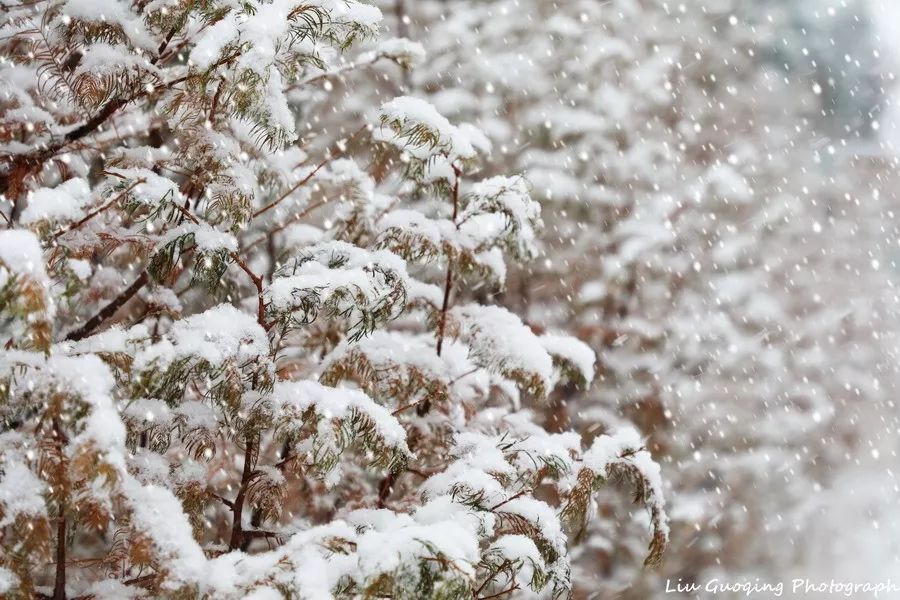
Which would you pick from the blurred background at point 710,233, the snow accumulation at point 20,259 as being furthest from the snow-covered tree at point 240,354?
the blurred background at point 710,233

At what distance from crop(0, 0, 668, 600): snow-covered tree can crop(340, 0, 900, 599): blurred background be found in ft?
7.29

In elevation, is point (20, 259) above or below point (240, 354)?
above

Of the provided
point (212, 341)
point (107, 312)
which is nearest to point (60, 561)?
point (212, 341)

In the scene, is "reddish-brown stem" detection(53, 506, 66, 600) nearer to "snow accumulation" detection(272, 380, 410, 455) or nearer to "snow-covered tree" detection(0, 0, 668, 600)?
"snow-covered tree" detection(0, 0, 668, 600)

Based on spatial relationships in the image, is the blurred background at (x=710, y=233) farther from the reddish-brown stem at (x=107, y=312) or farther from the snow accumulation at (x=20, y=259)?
the snow accumulation at (x=20, y=259)

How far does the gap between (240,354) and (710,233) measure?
4.08m

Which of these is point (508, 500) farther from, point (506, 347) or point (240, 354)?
point (240, 354)

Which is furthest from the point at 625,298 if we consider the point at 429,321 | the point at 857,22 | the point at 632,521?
the point at 857,22

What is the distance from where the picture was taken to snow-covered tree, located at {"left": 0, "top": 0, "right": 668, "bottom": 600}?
1.13 meters

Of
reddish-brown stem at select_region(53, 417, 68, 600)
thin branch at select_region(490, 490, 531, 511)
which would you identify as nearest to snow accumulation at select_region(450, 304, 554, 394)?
thin branch at select_region(490, 490, 531, 511)

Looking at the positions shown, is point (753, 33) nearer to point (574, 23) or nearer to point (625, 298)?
point (574, 23)

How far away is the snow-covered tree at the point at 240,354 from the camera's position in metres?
1.13

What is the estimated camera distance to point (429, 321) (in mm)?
2055

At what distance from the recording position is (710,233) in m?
4.70
